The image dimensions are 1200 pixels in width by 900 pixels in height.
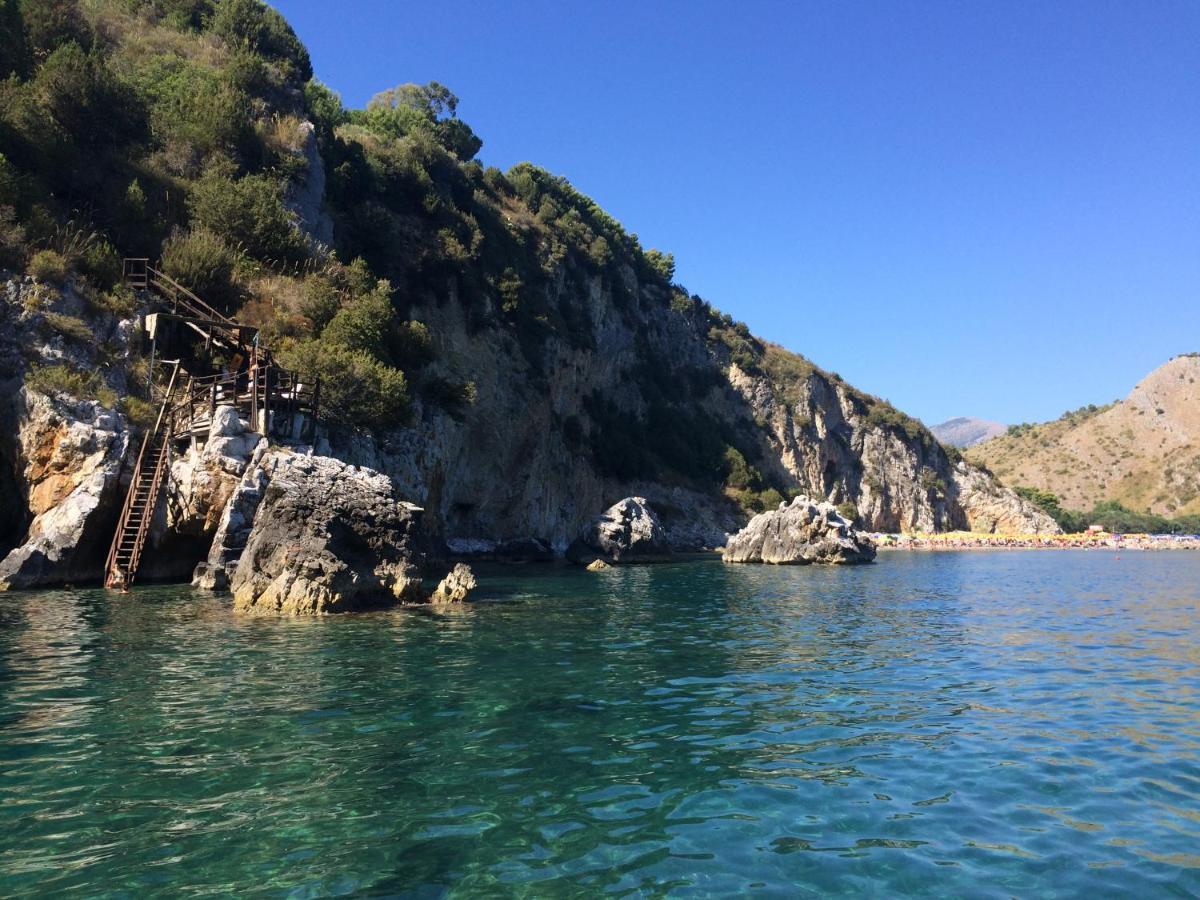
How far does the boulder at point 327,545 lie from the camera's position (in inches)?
761

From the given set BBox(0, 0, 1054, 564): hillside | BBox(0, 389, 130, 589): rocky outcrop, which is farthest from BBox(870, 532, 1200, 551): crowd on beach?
BBox(0, 389, 130, 589): rocky outcrop

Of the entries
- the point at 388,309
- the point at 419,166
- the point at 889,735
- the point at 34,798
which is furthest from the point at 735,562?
the point at 34,798

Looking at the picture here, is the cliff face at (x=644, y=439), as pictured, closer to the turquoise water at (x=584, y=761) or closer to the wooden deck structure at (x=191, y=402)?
the wooden deck structure at (x=191, y=402)

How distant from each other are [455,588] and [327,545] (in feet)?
13.8

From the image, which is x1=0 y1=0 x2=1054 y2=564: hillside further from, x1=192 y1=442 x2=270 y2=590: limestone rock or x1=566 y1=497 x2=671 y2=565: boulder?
x1=566 y1=497 x2=671 y2=565: boulder

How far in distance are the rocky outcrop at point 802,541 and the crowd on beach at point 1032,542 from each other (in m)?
34.8

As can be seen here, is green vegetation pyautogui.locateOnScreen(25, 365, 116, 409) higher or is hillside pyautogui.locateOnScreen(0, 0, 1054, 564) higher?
hillside pyautogui.locateOnScreen(0, 0, 1054, 564)

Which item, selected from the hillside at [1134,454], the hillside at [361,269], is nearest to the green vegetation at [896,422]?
the hillside at [361,269]

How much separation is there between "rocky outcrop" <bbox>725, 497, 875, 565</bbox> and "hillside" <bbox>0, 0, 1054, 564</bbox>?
1260 centimetres

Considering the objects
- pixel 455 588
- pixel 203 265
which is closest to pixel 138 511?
pixel 455 588

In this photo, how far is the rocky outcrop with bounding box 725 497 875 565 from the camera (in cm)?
4544

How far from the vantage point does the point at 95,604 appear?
1961cm

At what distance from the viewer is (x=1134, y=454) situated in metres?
140

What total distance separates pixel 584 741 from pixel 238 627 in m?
10.6
